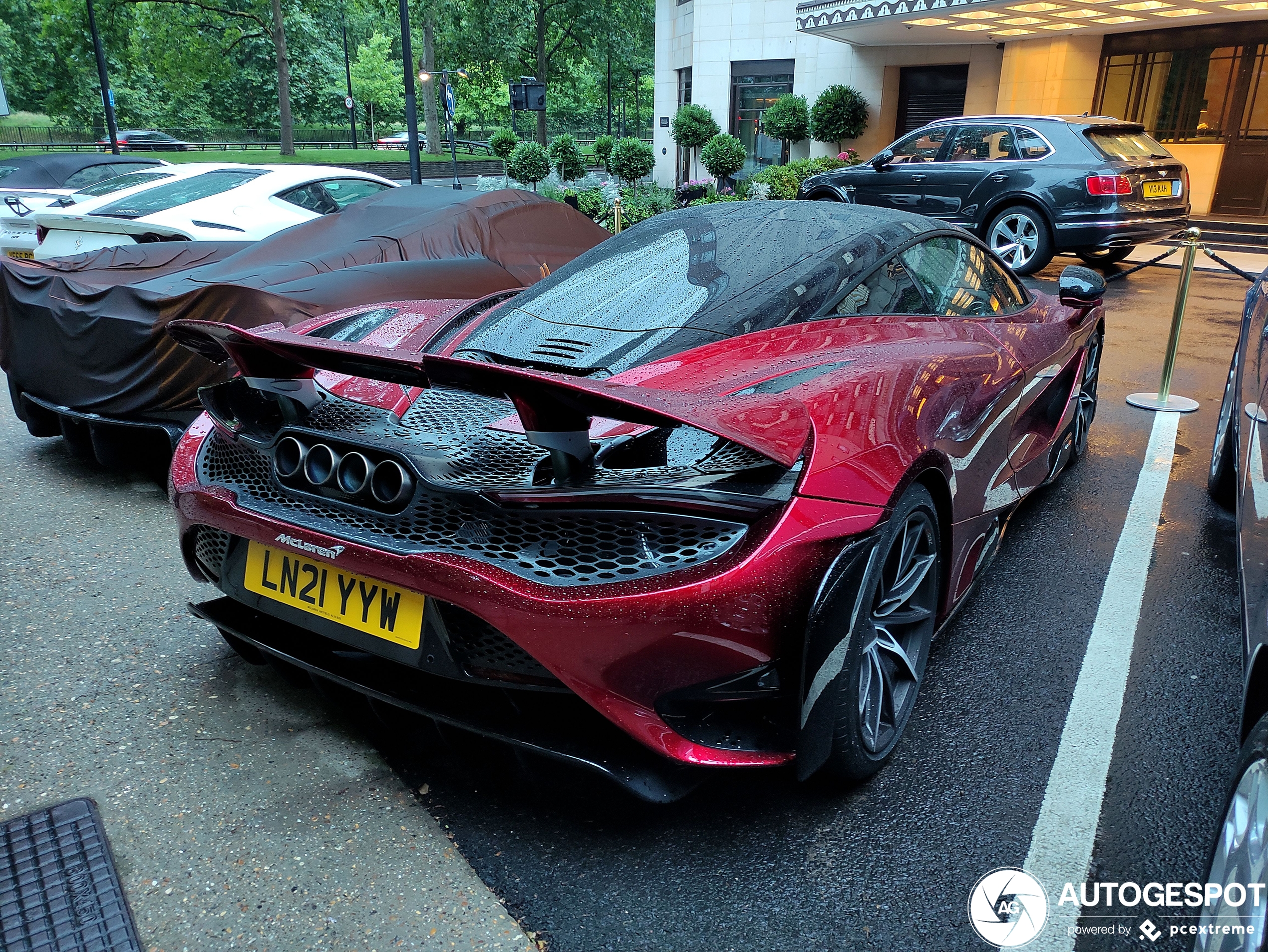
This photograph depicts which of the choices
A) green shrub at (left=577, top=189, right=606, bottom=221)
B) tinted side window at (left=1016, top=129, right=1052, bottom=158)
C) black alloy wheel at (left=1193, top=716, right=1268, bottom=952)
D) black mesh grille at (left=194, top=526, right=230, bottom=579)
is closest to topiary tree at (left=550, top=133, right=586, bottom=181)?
green shrub at (left=577, top=189, right=606, bottom=221)

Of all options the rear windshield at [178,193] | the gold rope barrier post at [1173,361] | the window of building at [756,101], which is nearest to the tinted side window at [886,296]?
the gold rope barrier post at [1173,361]

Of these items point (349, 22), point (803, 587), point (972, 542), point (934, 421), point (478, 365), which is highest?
point (349, 22)

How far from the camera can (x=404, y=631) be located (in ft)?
6.40

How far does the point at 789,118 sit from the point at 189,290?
19002 millimetres

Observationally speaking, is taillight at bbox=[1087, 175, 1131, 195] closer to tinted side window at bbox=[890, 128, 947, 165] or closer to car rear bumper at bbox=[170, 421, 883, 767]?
tinted side window at bbox=[890, 128, 947, 165]

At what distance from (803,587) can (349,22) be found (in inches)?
2311

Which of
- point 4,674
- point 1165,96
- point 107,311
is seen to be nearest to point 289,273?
point 107,311

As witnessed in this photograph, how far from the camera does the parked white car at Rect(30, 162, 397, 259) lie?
6.43 m

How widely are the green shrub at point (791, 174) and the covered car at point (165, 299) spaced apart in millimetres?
10246

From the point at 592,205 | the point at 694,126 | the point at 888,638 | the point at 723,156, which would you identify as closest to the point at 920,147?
the point at 592,205

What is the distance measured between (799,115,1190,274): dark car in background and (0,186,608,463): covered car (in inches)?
262

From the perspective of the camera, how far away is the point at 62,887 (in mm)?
1962

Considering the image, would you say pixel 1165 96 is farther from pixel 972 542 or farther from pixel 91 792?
pixel 91 792

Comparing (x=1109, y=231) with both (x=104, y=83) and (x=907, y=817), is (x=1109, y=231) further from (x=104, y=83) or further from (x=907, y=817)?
(x=104, y=83)
